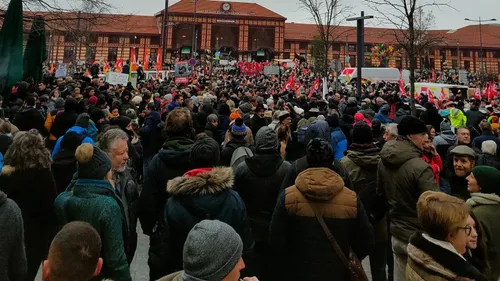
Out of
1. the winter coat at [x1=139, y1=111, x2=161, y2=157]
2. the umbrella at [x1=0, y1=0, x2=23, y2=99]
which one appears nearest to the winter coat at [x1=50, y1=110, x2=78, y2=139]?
the umbrella at [x1=0, y1=0, x2=23, y2=99]

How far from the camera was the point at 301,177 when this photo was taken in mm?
2957

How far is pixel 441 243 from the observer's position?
223 cm

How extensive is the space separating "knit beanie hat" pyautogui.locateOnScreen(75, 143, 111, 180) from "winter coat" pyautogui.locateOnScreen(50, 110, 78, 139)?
395cm

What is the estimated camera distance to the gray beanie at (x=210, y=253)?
1.72 m

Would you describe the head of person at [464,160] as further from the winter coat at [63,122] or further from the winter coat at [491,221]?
the winter coat at [63,122]

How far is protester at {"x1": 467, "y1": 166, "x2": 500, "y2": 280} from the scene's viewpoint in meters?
3.14

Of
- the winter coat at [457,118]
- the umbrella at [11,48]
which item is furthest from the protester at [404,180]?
the winter coat at [457,118]

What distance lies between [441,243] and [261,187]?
1.81 metres

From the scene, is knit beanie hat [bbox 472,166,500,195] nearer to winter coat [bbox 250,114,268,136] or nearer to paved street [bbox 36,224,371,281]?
paved street [bbox 36,224,371,281]

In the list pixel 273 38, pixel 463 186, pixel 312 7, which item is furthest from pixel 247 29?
pixel 463 186

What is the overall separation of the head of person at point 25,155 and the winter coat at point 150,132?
13.5 ft

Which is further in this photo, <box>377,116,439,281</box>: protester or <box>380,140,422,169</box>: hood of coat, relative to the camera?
<box>380,140,422,169</box>: hood of coat

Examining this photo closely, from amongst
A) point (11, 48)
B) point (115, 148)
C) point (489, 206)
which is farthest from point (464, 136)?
point (11, 48)

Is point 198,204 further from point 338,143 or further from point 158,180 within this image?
point 338,143
